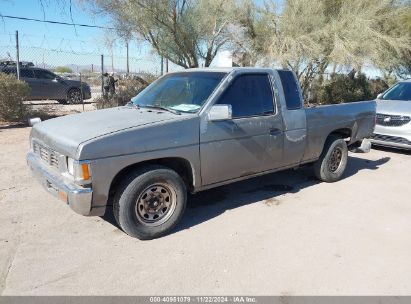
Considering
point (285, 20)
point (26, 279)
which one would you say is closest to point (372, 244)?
point (26, 279)

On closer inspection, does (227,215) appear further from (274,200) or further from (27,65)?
(27,65)

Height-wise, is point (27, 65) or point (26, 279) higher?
point (27, 65)

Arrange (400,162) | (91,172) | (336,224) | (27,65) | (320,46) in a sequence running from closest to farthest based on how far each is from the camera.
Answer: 1. (91,172)
2. (336,224)
3. (400,162)
4. (320,46)
5. (27,65)

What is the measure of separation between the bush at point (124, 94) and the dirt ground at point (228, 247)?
7.08m

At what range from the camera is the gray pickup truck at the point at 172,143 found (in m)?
3.79

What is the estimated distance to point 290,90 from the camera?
5.42 m

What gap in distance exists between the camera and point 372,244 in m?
4.21

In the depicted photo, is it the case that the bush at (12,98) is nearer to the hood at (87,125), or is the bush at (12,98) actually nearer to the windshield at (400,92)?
the hood at (87,125)

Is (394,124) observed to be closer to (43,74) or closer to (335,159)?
(335,159)

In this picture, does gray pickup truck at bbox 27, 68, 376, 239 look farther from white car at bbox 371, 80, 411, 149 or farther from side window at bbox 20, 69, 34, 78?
side window at bbox 20, 69, 34, 78

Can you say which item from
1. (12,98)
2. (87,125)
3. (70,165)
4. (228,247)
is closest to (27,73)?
(12,98)

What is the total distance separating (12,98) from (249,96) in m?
7.75

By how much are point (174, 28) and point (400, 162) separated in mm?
8483

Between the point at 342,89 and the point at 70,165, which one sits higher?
the point at 342,89
